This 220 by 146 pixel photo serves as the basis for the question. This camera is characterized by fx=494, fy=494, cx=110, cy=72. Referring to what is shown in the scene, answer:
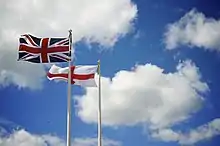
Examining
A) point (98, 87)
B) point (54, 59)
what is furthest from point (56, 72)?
point (98, 87)

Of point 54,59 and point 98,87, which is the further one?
A: point 98,87

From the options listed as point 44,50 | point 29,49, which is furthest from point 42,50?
point 29,49

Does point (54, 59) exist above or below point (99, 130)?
above

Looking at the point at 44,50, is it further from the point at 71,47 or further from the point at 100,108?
the point at 100,108

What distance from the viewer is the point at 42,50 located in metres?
31.5

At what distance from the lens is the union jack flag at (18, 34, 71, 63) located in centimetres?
3133

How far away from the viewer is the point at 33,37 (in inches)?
1254

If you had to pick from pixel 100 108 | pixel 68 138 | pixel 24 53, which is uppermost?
pixel 24 53

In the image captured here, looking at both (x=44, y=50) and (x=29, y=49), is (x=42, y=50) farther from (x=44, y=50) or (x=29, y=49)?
(x=29, y=49)

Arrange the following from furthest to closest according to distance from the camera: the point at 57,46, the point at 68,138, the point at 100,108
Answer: the point at 100,108 → the point at 57,46 → the point at 68,138

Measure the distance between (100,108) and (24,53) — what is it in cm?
Result: 682

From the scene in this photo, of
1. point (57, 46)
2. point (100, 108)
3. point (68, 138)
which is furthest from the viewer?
point (100, 108)

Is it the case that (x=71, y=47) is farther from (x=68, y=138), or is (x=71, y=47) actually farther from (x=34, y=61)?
(x=68, y=138)

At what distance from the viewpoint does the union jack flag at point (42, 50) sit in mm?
31328
